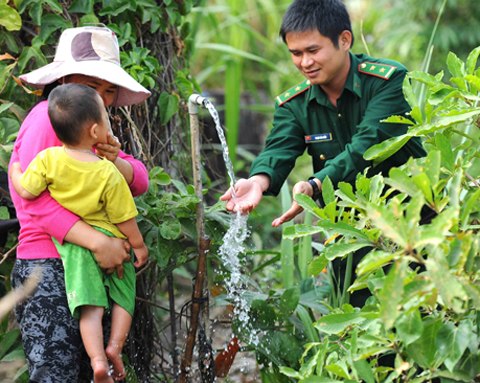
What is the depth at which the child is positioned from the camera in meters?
2.70

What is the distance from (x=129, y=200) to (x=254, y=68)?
604cm

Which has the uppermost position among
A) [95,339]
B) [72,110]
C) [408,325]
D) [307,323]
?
[72,110]

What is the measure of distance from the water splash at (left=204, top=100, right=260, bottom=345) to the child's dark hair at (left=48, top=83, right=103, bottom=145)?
1.63 ft

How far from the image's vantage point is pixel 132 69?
10.9 feet

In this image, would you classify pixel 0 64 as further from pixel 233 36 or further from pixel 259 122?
pixel 259 122

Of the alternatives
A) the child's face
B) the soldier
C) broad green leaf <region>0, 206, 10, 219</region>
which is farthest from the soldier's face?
broad green leaf <region>0, 206, 10, 219</region>

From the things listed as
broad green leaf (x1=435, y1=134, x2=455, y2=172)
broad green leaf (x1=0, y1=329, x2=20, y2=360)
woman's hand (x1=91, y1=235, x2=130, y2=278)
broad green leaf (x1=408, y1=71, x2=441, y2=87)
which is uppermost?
broad green leaf (x1=408, y1=71, x2=441, y2=87)

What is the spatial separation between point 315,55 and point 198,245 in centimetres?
79

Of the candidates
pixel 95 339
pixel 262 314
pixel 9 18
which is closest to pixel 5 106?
pixel 9 18

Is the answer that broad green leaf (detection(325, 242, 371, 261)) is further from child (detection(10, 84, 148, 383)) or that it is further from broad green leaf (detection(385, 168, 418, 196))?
child (detection(10, 84, 148, 383))

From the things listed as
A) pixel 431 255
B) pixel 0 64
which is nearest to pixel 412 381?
pixel 431 255

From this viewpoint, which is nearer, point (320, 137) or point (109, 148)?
point (109, 148)

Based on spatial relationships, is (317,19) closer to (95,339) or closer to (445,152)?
(445,152)

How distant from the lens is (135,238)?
288 centimetres
